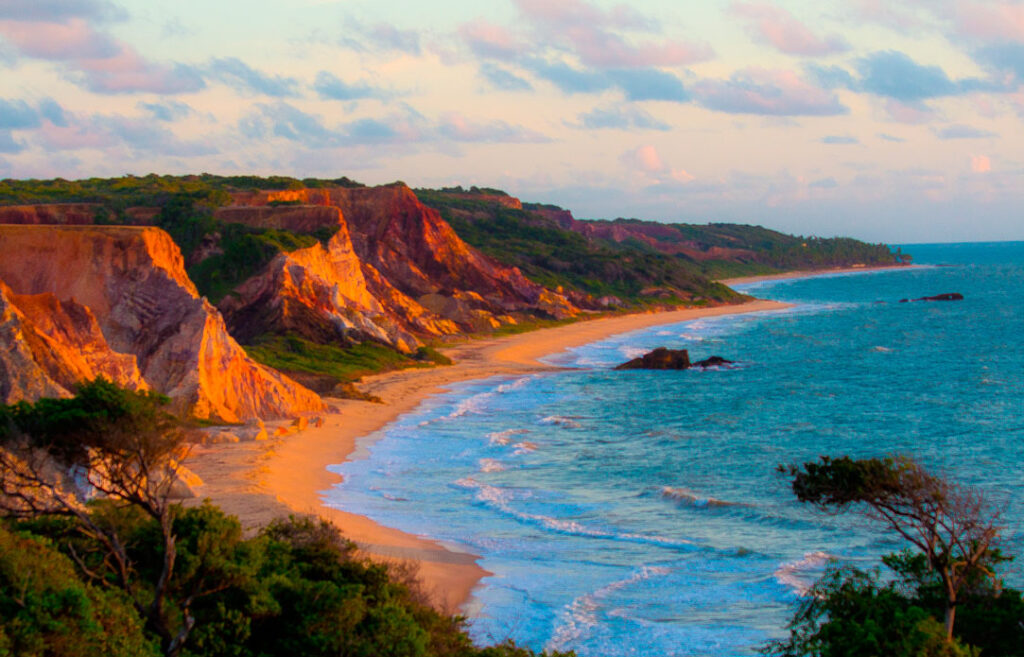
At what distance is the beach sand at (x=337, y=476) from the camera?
2103 cm

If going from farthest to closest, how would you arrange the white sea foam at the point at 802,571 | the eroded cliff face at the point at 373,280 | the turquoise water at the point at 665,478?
the eroded cliff face at the point at 373,280 → the white sea foam at the point at 802,571 → the turquoise water at the point at 665,478

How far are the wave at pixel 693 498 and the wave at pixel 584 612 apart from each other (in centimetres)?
599

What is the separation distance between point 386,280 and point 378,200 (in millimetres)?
15647

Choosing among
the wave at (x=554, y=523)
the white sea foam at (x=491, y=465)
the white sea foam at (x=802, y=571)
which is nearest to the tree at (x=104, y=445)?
the wave at (x=554, y=523)

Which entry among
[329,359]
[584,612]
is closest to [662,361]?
[329,359]

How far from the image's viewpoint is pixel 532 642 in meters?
17.3

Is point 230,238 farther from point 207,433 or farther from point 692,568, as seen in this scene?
point 692,568

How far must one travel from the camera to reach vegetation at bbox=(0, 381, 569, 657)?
11508 mm

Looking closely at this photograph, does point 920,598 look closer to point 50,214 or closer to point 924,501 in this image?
point 924,501

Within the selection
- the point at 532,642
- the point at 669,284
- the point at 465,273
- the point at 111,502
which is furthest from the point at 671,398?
the point at 669,284

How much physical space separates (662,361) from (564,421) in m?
21.7

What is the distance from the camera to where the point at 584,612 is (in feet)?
61.3

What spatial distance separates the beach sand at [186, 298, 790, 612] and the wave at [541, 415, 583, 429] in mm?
6425

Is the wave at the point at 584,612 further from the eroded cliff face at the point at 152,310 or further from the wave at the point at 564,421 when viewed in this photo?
the wave at the point at 564,421
